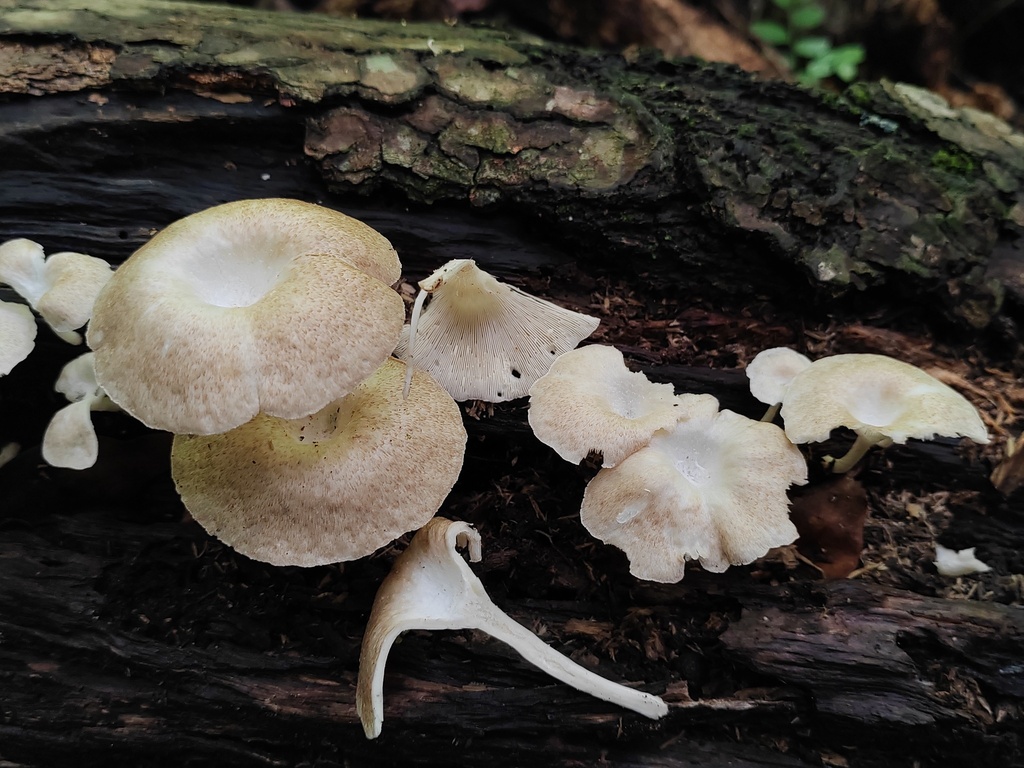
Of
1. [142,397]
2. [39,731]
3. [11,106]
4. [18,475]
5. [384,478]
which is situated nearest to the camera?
[142,397]

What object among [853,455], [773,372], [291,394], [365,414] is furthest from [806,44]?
[291,394]

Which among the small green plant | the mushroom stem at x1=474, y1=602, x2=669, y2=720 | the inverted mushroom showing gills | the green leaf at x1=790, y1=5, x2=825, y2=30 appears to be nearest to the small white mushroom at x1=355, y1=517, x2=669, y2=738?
the mushroom stem at x1=474, y1=602, x2=669, y2=720

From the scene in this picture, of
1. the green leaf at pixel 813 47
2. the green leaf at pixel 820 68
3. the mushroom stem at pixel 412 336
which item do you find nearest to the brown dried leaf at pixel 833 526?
the mushroom stem at pixel 412 336

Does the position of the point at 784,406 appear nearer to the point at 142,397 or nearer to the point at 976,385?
the point at 976,385

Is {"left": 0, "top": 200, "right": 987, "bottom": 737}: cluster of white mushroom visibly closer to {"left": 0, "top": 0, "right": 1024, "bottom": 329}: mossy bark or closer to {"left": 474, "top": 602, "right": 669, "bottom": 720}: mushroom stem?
{"left": 474, "top": 602, "right": 669, "bottom": 720}: mushroom stem

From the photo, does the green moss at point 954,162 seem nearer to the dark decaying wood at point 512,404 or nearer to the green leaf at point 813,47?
the dark decaying wood at point 512,404

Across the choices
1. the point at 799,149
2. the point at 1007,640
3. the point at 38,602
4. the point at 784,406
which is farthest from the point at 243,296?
the point at 1007,640
